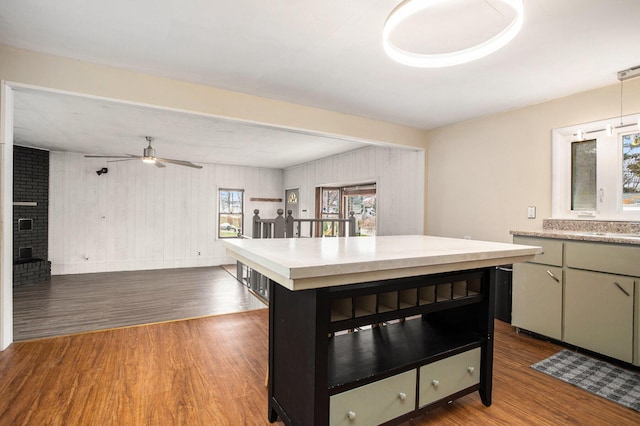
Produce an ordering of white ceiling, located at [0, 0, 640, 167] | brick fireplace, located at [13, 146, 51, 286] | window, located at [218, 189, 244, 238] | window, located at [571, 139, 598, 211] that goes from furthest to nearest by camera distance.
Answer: window, located at [218, 189, 244, 238], brick fireplace, located at [13, 146, 51, 286], window, located at [571, 139, 598, 211], white ceiling, located at [0, 0, 640, 167]

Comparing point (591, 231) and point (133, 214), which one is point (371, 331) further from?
point (133, 214)

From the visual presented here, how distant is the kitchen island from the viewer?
1.32 metres

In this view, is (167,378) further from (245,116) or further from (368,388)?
(245,116)

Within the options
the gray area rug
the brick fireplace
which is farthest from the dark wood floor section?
the brick fireplace

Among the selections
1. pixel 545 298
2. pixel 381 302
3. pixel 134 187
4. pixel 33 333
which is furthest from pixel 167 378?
pixel 134 187

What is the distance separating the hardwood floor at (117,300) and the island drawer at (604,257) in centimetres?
338

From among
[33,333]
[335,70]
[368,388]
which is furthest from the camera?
[33,333]

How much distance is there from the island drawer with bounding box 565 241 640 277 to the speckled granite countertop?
0.06 m

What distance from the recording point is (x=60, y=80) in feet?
8.42

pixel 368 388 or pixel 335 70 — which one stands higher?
pixel 335 70

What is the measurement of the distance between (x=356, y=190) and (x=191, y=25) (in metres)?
4.49

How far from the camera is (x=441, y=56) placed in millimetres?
1650

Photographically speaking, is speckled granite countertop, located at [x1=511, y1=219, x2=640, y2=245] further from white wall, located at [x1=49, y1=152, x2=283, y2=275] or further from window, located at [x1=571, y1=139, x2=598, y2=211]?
white wall, located at [x1=49, y1=152, x2=283, y2=275]

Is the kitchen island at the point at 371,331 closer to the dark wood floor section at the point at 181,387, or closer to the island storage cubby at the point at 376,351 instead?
the island storage cubby at the point at 376,351
